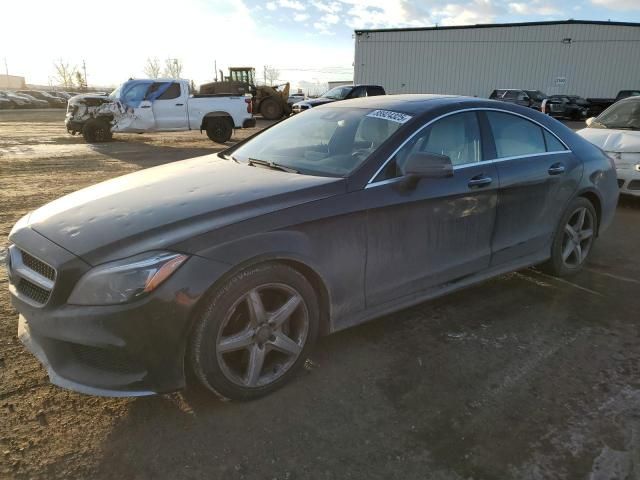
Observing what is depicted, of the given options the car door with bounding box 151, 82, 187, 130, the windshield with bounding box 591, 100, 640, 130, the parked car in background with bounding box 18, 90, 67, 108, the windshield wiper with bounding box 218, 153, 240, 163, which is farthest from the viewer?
the parked car in background with bounding box 18, 90, 67, 108

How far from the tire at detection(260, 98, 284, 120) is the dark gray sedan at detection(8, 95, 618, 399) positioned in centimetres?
2252

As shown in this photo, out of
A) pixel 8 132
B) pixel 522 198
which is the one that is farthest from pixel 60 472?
pixel 8 132

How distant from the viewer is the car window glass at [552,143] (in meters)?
4.09

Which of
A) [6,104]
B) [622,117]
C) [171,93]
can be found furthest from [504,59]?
[6,104]

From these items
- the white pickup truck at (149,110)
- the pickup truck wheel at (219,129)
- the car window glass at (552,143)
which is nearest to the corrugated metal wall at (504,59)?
the pickup truck wheel at (219,129)

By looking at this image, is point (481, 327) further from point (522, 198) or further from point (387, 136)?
point (387, 136)

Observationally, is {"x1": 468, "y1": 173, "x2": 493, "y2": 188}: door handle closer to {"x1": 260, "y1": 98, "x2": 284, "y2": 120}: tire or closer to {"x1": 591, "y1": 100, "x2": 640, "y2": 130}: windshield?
{"x1": 591, "y1": 100, "x2": 640, "y2": 130}: windshield

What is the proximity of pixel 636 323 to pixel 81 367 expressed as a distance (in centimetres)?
358

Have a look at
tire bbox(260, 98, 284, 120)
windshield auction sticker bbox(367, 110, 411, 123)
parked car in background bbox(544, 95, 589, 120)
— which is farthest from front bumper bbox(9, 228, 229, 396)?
parked car in background bbox(544, 95, 589, 120)

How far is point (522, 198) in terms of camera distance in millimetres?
3744

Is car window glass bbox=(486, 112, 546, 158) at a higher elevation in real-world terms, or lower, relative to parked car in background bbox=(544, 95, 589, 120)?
higher

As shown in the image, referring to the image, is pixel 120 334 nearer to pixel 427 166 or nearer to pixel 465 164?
pixel 427 166

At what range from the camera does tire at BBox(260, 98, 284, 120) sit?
1012 inches

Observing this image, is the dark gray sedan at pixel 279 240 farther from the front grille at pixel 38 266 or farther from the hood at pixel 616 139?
the hood at pixel 616 139
